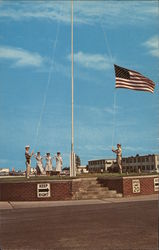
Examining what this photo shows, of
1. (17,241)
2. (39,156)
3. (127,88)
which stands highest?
(127,88)

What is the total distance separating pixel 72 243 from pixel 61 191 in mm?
9845

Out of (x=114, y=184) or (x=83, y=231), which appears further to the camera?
(x=114, y=184)

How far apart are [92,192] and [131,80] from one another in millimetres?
6423

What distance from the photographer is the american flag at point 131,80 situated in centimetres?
1850

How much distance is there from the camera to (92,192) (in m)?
16.7

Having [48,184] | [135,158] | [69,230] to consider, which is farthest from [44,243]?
[135,158]

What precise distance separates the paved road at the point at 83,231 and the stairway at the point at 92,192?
5786 millimetres

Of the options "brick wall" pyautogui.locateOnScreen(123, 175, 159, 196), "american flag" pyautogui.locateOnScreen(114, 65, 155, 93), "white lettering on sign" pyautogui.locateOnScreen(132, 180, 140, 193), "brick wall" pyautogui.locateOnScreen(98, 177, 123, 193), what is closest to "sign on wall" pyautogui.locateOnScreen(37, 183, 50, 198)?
"brick wall" pyautogui.locateOnScreen(98, 177, 123, 193)

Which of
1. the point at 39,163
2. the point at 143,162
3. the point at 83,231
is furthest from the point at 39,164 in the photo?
the point at 143,162

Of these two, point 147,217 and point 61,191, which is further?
point 61,191

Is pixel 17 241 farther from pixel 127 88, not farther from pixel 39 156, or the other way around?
pixel 39 156

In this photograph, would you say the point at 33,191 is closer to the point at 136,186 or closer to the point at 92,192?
the point at 92,192

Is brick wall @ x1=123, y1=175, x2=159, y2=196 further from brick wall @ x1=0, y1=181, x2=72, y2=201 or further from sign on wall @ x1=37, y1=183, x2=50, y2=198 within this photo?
sign on wall @ x1=37, y1=183, x2=50, y2=198

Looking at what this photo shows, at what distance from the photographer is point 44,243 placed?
6.43 metres
